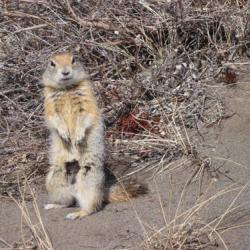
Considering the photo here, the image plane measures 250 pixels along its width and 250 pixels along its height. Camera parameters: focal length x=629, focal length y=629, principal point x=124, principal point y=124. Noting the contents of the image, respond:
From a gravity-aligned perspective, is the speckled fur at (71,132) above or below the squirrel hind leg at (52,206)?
above

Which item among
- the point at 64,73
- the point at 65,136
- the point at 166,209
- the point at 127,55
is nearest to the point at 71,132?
the point at 65,136

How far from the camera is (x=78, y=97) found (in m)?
A: 5.89

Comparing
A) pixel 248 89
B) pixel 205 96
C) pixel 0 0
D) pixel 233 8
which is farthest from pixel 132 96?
pixel 0 0

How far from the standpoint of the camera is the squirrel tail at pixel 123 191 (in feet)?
18.9

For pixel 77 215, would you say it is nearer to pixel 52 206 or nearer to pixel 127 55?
pixel 52 206

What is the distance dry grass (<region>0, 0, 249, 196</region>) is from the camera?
714cm

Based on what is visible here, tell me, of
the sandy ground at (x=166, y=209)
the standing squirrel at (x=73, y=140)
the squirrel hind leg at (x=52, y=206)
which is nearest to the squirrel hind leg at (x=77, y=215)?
the sandy ground at (x=166, y=209)

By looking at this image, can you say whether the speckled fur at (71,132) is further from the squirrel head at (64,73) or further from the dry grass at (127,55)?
the dry grass at (127,55)

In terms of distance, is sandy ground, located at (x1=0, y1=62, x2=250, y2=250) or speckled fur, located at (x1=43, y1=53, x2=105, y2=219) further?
speckled fur, located at (x1=43, y1=53, x2=105, y2=219)

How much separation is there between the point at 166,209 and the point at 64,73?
156 cm

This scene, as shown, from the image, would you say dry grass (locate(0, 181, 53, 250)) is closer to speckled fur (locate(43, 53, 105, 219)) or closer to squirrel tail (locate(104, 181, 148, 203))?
speckled fur (locate(43, 53, 105, 219))

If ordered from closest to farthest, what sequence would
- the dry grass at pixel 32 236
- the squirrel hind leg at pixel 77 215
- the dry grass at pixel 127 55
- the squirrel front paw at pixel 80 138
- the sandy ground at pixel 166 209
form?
1. the dry grass at pixel 32 236
2. the sandy ground at pixel 166 209
3. the squirrel hind leg at pixel 77 215
4. the squirrel front paw at pixel 80 138
5. the dry grass at pixel 127 55

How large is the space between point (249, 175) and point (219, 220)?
1.15m

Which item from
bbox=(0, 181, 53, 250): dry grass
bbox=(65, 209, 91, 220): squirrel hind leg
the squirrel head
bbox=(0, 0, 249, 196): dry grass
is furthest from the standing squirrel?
bbox=(0, 0, 249, 196): dry grass
